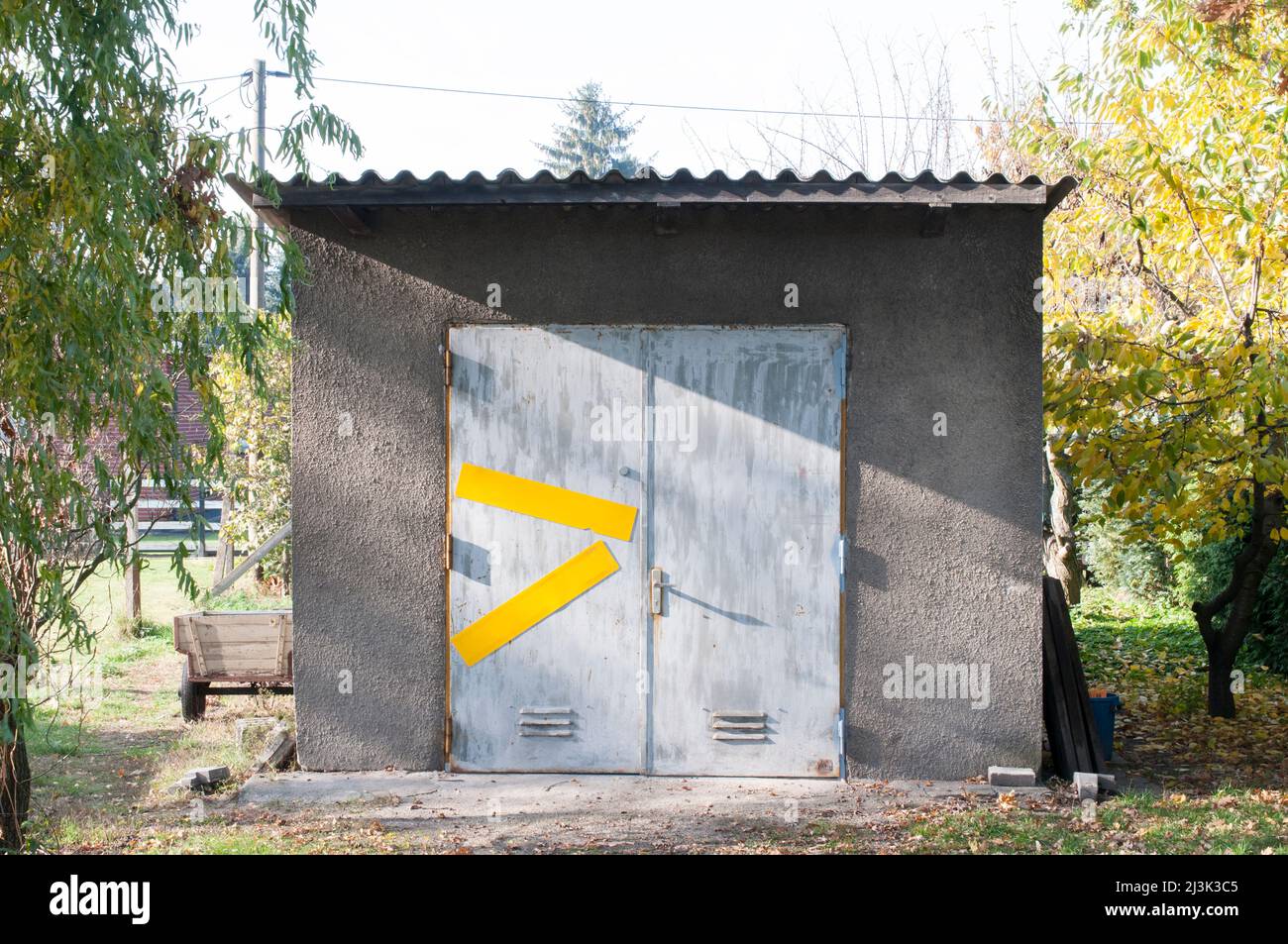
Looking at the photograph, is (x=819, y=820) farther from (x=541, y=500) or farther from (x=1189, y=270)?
(x=1189, y=270)

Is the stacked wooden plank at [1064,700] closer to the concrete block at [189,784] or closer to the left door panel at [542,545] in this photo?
the left door panel at [542,545]

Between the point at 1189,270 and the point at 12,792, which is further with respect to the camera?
the point at 1189,270

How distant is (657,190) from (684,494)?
1.79 meters

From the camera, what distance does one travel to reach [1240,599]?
8.59m

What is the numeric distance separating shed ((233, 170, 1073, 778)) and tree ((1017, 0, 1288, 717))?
1.25m

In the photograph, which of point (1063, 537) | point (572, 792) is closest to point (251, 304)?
point (572, 792)

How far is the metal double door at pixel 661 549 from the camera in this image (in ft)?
22.1

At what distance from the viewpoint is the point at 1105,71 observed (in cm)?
834

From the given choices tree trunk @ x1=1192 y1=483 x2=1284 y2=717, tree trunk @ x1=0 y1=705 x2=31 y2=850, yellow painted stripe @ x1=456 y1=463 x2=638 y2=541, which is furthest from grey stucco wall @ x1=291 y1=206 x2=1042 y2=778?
tree trunk @ x1=1192 y1=483 x2=1284 y2=717

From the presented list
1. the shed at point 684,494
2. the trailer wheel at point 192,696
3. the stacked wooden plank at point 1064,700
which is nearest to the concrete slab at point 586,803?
the shed at point 684,494

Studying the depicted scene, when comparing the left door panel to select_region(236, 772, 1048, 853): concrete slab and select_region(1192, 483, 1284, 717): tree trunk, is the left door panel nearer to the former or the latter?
select_region(236, 772, 1048, 853): concrete slab

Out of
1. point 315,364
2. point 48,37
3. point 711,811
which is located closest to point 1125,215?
point 711,811

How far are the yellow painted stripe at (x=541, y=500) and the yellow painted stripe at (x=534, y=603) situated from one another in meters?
0.15

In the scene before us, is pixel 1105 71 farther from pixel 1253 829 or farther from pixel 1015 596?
pixel 1253 829
